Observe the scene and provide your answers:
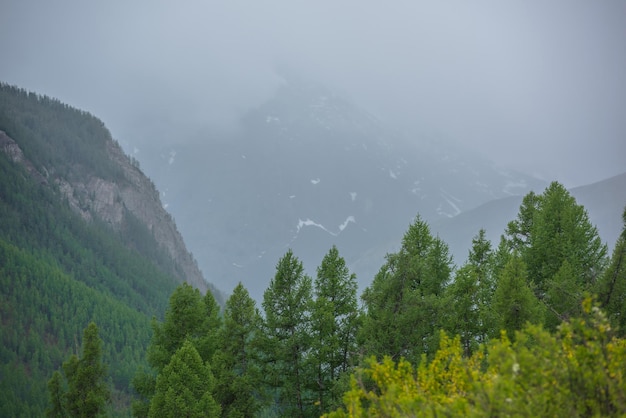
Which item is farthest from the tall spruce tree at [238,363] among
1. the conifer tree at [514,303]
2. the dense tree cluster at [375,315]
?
the conifer tree at [514,303]

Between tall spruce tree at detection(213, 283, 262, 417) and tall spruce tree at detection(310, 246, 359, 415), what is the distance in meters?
3.46

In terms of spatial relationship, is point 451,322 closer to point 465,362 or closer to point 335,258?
point 335,258

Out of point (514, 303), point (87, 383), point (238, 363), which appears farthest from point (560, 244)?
point (87, 383)

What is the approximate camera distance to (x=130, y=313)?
18562 cm

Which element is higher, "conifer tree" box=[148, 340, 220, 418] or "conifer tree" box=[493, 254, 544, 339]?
"conifer tree" box=[493, 254, 544, 339]

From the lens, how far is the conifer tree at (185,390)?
2319cm

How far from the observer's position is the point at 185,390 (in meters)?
23.4

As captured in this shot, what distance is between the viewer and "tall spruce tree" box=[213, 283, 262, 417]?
84.1 feet

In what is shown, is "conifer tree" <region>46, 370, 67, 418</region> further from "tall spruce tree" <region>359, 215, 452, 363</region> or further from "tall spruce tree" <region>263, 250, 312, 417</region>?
"tall spruce tree" <region>359, 215, 452, 363</region>

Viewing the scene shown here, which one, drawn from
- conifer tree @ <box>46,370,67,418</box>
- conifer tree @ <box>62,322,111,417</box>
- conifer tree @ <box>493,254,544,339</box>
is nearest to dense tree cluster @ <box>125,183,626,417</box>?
conifer tree @ <box>493,254,544,339</box>

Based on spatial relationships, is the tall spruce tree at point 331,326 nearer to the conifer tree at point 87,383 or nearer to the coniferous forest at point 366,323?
the coniferous forest at point 366,323

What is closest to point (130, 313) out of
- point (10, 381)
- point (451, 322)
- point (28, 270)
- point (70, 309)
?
point (70, 309)

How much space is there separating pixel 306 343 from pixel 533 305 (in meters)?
11.3

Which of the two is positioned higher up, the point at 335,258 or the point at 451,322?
the point at 335,258
